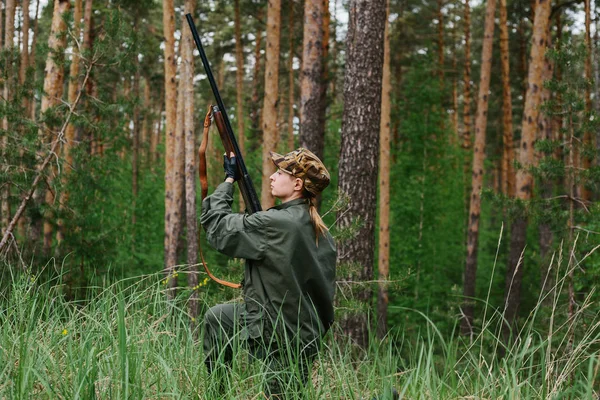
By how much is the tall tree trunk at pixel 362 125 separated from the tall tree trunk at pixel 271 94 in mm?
6130

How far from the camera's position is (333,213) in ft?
47.4

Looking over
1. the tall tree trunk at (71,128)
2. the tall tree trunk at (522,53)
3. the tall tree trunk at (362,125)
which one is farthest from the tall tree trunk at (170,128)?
the tall tree trunk at (522,53)

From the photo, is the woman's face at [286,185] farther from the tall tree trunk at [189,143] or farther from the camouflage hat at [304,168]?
the tall tree trunk at [189,143]

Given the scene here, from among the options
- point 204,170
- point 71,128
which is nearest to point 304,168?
point 204,170

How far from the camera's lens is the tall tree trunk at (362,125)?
7551 mm

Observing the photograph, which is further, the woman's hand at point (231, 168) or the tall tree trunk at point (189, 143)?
the tall tree trunk at point (189, 143)

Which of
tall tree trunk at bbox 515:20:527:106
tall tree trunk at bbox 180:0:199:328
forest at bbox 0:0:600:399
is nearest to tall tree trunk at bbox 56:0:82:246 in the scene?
forest at bbox 0:0:600:399

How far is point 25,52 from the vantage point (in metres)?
20.0

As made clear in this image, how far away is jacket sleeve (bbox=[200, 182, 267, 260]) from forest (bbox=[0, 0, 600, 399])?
0.48 meters

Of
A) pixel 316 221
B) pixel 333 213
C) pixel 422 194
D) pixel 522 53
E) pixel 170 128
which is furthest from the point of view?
pixel 522 53

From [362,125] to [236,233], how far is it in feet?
14.6

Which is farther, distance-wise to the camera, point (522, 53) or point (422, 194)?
point (522, 53)

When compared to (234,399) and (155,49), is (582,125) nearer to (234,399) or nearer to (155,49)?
(234,399)

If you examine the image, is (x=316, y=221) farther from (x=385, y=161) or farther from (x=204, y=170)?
(x=385, y=161)
